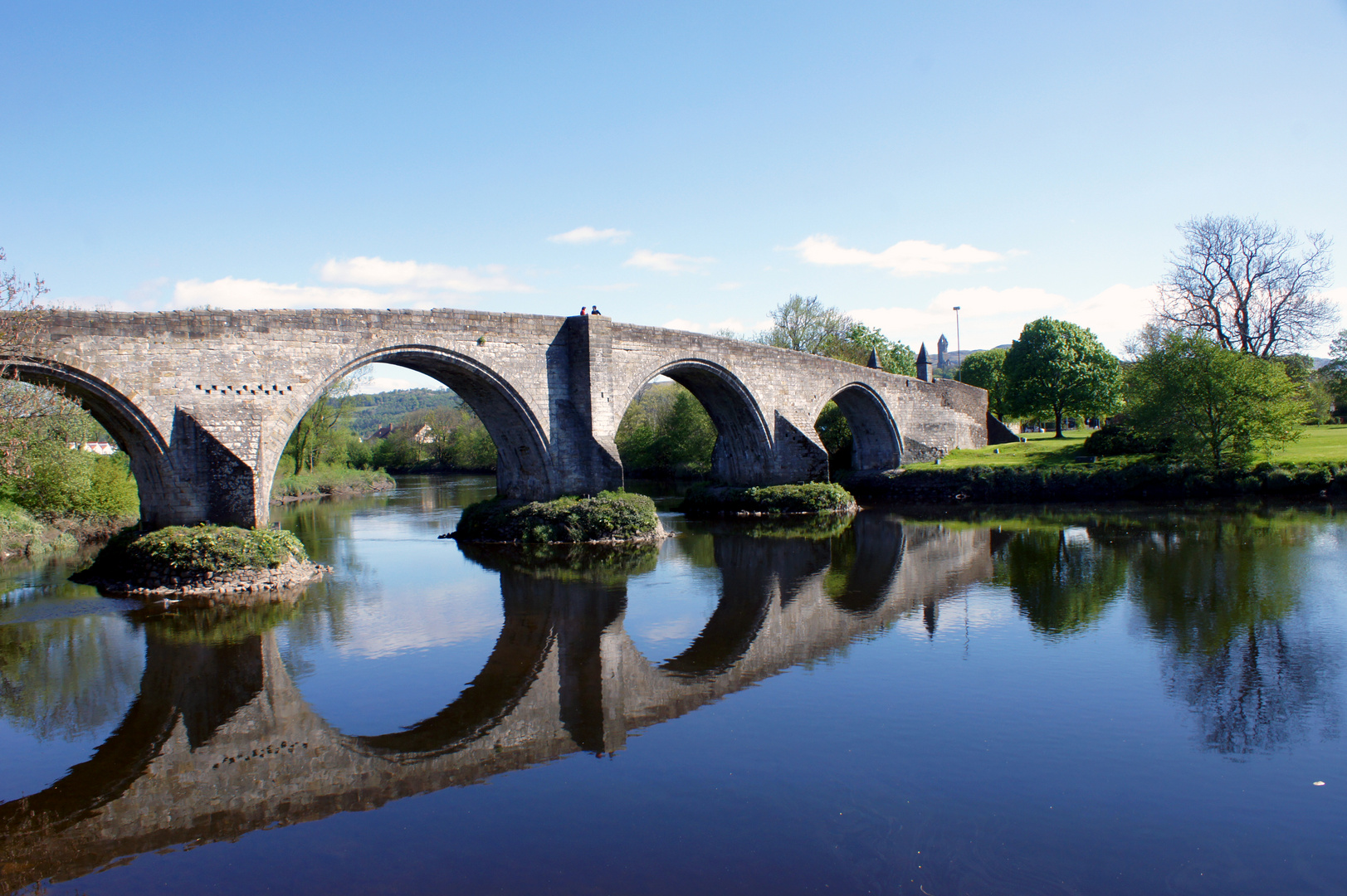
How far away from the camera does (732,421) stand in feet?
90.9

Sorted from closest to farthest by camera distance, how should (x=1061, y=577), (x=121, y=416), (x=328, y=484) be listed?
(x=121, y=416)
(x=1061, y=577)
(x=328, y=484)

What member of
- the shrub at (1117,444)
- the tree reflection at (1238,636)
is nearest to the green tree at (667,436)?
the shrub at (1117,444)

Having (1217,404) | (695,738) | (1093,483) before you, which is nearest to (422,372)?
(695,738)

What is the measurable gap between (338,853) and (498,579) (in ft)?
32.5

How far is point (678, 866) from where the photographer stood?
537 centimetres

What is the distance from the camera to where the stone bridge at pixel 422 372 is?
14.2 m

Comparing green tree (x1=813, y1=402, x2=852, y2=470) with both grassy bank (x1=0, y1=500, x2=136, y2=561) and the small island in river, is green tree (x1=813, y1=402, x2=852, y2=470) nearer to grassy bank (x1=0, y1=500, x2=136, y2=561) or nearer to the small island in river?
the small island in river

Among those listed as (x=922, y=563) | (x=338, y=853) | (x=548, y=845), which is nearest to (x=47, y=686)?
(x=338, y=853)

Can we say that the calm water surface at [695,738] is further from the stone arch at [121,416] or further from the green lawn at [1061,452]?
the green lawn at [1061,452]

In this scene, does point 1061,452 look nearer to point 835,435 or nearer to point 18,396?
point 835,435

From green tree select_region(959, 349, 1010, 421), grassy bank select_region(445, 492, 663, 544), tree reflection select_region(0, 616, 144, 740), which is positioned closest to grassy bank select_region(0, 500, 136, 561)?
tree reflection select_region(0, 616, 144, 740)

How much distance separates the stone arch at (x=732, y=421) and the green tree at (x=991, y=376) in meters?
26.8

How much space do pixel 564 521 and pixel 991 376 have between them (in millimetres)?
38594

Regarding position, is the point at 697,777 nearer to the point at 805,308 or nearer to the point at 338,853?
the point at 338,853
